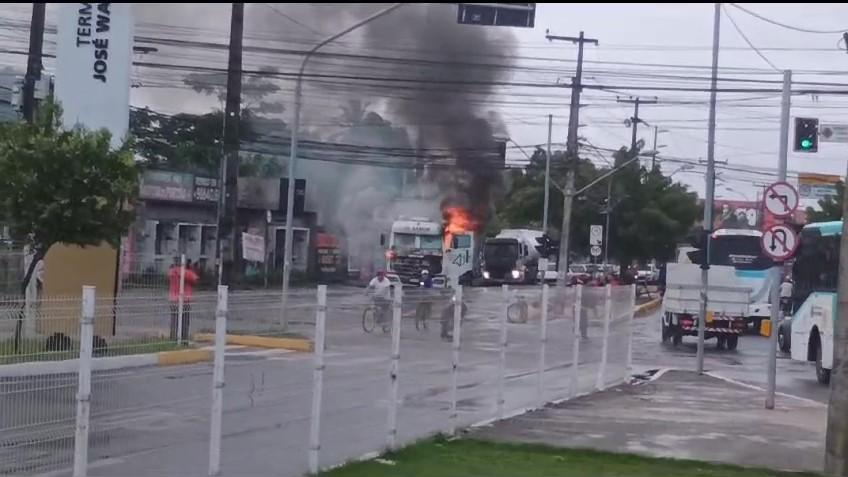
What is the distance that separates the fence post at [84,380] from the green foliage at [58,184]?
451 inches

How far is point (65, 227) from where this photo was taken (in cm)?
1917

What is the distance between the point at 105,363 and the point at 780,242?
443 inches

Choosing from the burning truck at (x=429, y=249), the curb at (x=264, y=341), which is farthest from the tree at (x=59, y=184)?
the burning truck at (x=429, y=249)

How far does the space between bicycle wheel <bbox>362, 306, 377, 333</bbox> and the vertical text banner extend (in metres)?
11.5

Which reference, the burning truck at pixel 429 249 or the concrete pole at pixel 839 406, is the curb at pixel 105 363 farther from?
the burning truck at pixel 429 249

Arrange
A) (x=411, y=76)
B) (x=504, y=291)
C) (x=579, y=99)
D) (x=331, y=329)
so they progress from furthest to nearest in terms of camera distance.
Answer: (x=579, y=99) → (x=411, y=76) → (x=504, y=291) → (x=331, y=329)

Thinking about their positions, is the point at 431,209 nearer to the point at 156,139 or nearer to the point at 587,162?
the point at 156,139

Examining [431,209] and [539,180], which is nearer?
[431,209]

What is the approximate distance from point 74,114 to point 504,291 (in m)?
11.0

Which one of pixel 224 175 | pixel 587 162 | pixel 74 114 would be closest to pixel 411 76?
pixel 224 175

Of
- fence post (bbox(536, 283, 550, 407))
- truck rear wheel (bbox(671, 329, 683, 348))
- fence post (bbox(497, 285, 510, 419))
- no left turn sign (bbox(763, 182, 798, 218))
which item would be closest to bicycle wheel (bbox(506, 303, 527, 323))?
fence post (bbox(536, 283, 550, 407))

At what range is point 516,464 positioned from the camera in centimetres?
1091

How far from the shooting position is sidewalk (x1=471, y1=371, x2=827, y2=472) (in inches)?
488

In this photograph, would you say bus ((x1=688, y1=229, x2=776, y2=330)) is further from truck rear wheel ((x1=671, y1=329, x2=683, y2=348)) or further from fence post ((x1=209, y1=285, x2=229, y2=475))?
fence post ((x1=209, y1=285, x2=229, y2=475))
